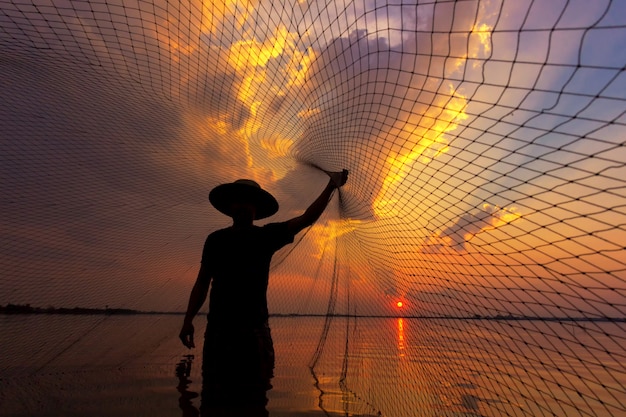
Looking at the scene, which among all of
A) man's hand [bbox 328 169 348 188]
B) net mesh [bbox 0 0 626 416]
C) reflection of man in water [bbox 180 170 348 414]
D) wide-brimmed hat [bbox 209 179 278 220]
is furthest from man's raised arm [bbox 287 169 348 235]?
net mesh [bbox 0 0 626 416]

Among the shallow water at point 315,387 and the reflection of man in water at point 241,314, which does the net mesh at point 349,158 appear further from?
the reflection of man in water at point 241,314

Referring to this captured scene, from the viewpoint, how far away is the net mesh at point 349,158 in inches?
131

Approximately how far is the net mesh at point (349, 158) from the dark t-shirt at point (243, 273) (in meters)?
2.04

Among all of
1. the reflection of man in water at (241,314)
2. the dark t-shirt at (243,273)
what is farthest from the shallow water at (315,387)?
the dark t-shirt at (243,273)

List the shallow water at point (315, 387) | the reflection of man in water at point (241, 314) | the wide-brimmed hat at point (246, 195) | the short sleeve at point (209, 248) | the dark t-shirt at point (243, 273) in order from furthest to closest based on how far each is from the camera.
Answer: the shallow water at point (315, 387) < the wide-brimmed hat at point (246, 195) < the short sleeve at point (209, 248) < the dark t-shirt at point (243, 273) < the reflection of man in water at point (241, 314)

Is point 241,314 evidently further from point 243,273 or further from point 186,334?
point 186,334

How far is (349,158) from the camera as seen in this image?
21.7ft

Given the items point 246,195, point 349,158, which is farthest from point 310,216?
point 349,158

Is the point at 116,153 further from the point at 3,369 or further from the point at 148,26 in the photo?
the point at 3,369

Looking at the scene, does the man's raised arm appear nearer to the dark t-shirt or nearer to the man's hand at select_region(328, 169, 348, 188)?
the dark t-shirt

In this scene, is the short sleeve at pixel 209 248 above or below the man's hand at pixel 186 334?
above

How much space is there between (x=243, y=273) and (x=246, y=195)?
27.3 inches

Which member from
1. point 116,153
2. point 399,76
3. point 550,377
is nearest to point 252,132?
point 116,153

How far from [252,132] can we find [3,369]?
5.48 metres
